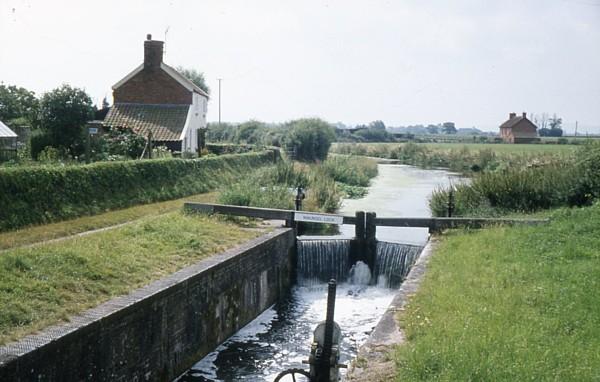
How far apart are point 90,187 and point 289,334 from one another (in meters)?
7.05

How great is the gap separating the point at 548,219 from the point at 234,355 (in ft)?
28.2

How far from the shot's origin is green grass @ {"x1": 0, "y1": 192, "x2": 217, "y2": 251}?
12781 mm

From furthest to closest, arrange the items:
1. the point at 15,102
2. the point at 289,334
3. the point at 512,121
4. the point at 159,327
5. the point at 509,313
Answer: the point at 512,121
the point at 15,102
the point at 289,334
the point at 159,327
the point at 509,313

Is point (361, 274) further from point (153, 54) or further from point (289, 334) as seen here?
point (153, 54)

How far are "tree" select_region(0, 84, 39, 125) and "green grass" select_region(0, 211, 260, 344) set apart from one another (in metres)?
28.7

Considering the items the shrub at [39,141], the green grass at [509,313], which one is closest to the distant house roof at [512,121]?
the shrub at [39,141]

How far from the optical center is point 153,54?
32.9 m

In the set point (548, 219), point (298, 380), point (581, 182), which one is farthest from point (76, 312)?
point (581, 182)

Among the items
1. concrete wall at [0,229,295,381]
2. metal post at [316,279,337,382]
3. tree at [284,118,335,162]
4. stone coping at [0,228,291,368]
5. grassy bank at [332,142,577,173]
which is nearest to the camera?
stone coping at [0,228,291,368]

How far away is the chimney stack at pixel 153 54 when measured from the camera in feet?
107

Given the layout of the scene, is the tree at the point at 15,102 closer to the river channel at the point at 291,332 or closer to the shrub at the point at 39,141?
the shrub at the point at 39,141

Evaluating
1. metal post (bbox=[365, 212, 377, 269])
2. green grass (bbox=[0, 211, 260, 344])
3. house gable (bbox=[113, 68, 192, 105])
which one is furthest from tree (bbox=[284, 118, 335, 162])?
green grass (bbox=[0, 211, 260, 344])

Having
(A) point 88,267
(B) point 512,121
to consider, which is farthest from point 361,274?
(B) point 512,121

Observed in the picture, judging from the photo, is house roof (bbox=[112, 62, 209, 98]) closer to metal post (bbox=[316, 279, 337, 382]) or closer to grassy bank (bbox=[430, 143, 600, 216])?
grassy bank (bbox=[430, 143, 600, 216])
